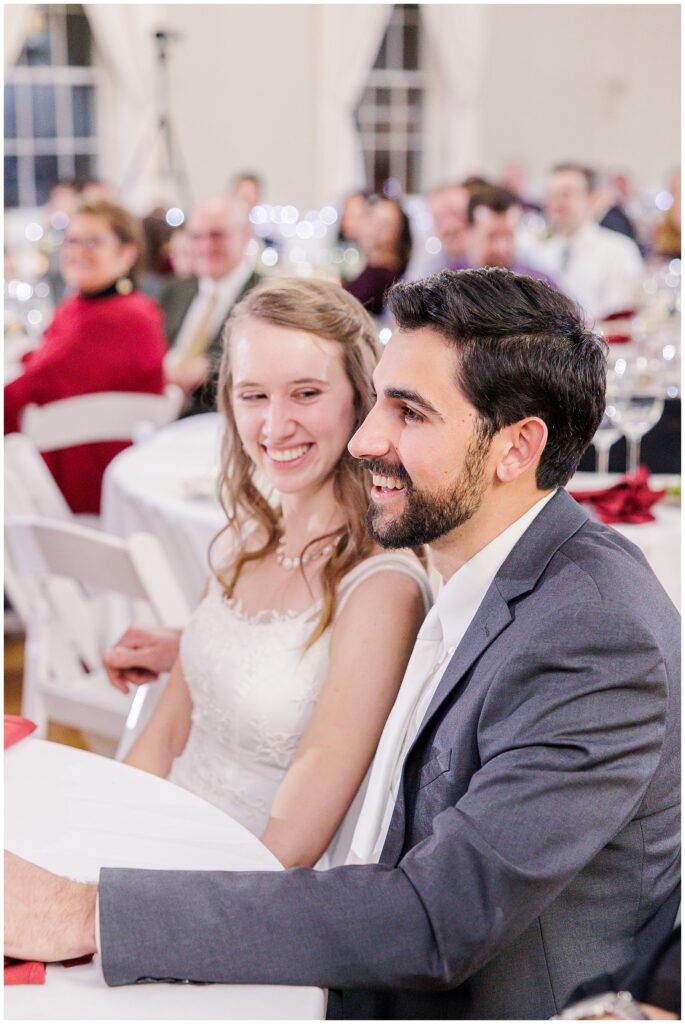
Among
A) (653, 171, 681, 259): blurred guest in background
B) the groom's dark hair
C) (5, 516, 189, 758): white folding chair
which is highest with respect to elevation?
(653, 171, 681, 259): blurred guest in background

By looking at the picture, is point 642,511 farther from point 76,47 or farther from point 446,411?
point 76,47

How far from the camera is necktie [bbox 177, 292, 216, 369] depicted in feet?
17.8

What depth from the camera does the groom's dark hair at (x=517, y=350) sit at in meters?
1.22

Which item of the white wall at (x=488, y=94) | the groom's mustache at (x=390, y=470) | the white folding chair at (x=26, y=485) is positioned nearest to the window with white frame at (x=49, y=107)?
the white wall at (x=488, y=94)

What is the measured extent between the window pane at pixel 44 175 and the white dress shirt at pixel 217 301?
5.89 meters

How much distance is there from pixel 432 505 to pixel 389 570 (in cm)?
38

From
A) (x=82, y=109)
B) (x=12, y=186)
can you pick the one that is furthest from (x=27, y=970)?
(x=82, y=109)

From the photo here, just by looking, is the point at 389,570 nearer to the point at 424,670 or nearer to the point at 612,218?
the point at 424,670

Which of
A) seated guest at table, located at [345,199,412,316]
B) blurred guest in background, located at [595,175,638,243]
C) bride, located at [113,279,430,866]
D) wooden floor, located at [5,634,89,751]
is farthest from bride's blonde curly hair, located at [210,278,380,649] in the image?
blurred guest in background, located at [595,175,638,243]

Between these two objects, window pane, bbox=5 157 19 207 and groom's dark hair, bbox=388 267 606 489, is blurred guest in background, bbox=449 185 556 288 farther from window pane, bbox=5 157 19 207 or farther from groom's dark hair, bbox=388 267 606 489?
window pane, bbox=5 157 19 207

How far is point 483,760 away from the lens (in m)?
1.15

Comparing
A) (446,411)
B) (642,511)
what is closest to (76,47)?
(642,511)

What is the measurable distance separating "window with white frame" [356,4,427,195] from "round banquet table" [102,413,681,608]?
31.1ft

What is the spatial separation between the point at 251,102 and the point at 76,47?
178 cm
